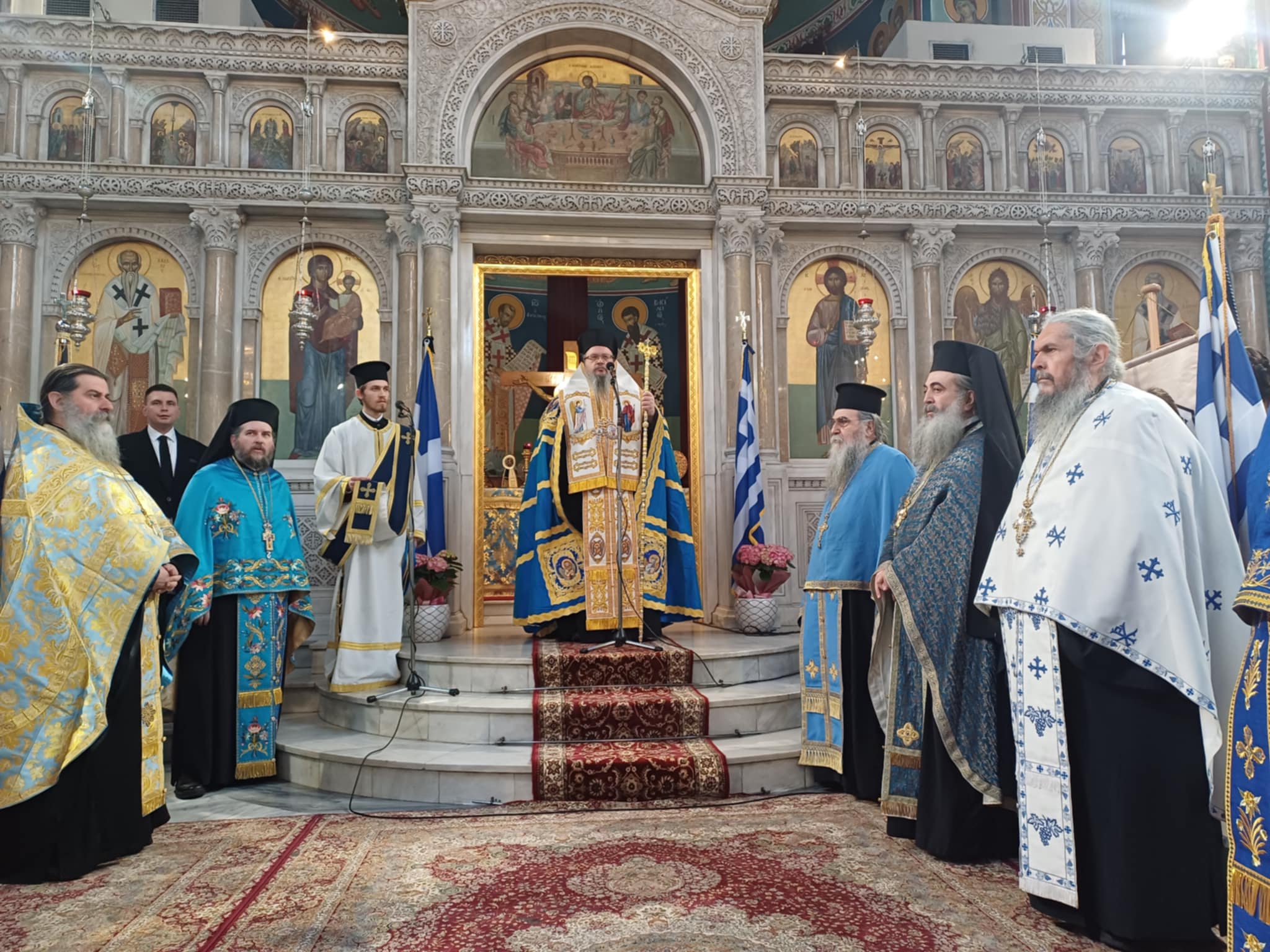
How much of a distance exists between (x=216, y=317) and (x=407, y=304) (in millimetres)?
1722

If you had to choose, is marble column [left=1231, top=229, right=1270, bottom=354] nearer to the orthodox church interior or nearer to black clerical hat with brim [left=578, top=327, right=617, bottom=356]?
the orthodox church interior

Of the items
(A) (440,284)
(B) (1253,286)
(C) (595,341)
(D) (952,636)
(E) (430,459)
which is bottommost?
(D) (952,636)

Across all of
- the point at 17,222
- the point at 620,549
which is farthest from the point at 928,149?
the point at 17,222

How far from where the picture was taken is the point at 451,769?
4762mm

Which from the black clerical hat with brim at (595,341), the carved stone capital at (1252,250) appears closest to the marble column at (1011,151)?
the carved stone capital at (1252,250)

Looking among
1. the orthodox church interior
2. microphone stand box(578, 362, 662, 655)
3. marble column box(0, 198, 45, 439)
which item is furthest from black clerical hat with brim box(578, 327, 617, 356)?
marble column box(0, 198, 45, 439)

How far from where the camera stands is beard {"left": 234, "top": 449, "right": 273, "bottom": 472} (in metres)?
5.38

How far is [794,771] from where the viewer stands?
4.94 m

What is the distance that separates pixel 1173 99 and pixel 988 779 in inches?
335

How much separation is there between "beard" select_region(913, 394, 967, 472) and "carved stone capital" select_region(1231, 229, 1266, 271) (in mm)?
7026

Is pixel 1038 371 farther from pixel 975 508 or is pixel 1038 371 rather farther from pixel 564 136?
pixel 564 136

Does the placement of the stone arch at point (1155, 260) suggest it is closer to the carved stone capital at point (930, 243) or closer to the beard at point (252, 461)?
the carved stone capital at point (930, 243)

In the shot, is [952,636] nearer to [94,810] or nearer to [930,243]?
[94,810]

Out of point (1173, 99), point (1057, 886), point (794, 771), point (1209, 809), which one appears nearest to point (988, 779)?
point (1057, 886)
